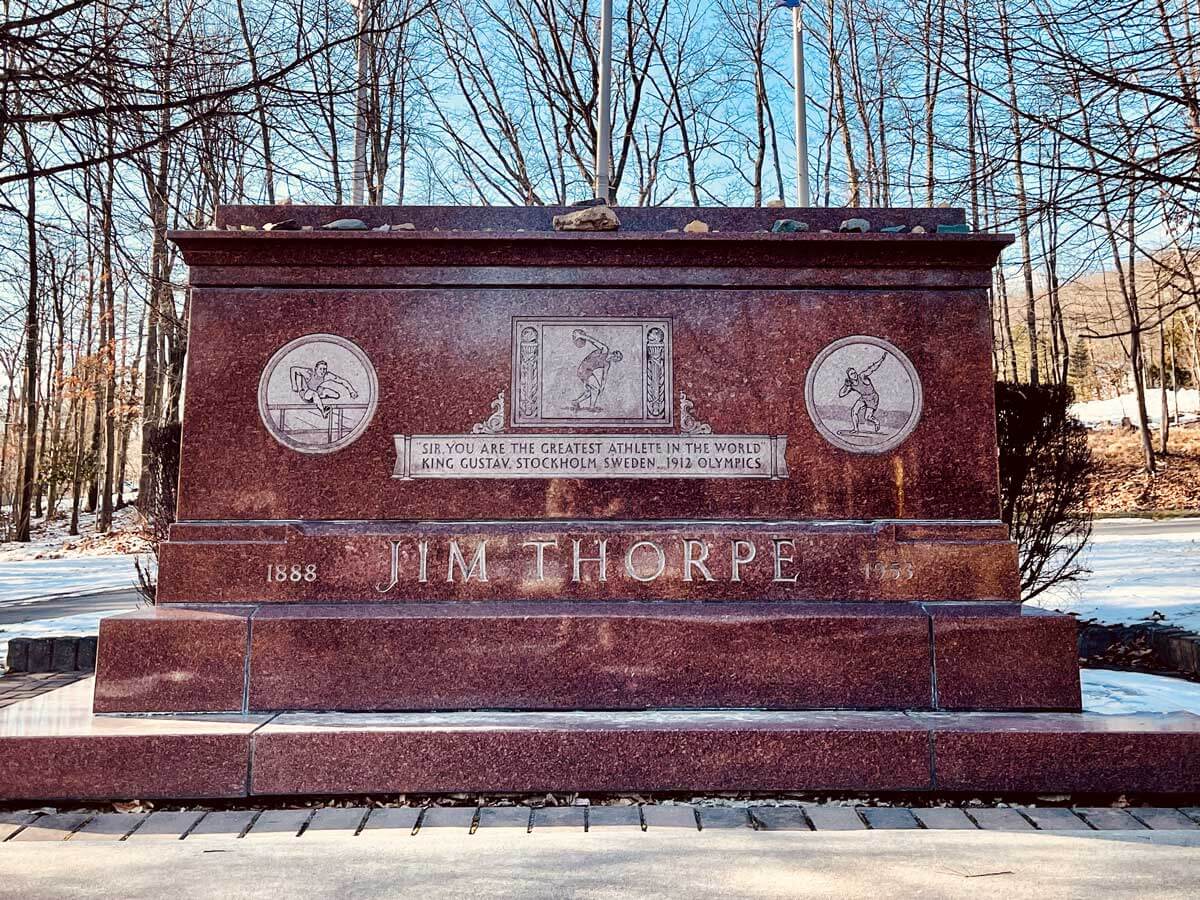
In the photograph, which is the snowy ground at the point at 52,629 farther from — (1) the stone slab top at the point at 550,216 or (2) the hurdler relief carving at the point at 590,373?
(2) the hurdler relief carving at the point at 590,373

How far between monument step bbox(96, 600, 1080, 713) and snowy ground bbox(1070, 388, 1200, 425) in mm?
39623

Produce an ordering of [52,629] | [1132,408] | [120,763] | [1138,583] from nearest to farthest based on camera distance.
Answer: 1. [120,763]
2. [52,629]
3. [1138,583]
4. [1132,408]

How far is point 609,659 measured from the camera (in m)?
3.65

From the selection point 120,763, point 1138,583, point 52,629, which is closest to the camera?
point 120,763

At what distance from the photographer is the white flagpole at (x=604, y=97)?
373 inches

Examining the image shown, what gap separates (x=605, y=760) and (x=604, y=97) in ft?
27.1

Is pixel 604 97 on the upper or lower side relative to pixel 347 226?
upper

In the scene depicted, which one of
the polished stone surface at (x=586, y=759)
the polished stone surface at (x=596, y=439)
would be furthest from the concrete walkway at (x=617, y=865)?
the polished stone surface at (x=596, y=439)

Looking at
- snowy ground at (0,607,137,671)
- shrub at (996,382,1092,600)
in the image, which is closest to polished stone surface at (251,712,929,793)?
snowy ground at (0,607,137,671)

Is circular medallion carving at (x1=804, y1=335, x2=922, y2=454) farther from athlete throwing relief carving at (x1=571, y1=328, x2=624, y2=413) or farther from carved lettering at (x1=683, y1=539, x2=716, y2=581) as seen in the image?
athlete throwing relief carving at (x1=571, y1=328, x2=624, y2=413)

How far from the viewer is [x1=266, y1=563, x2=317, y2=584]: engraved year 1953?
12.5 feet

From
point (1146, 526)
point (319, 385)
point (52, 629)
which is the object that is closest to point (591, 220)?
point (319, 385)

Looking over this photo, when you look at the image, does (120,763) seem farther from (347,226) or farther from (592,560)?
(347,226)

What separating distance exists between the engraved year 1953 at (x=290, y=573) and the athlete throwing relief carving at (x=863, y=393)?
8.50 ft
